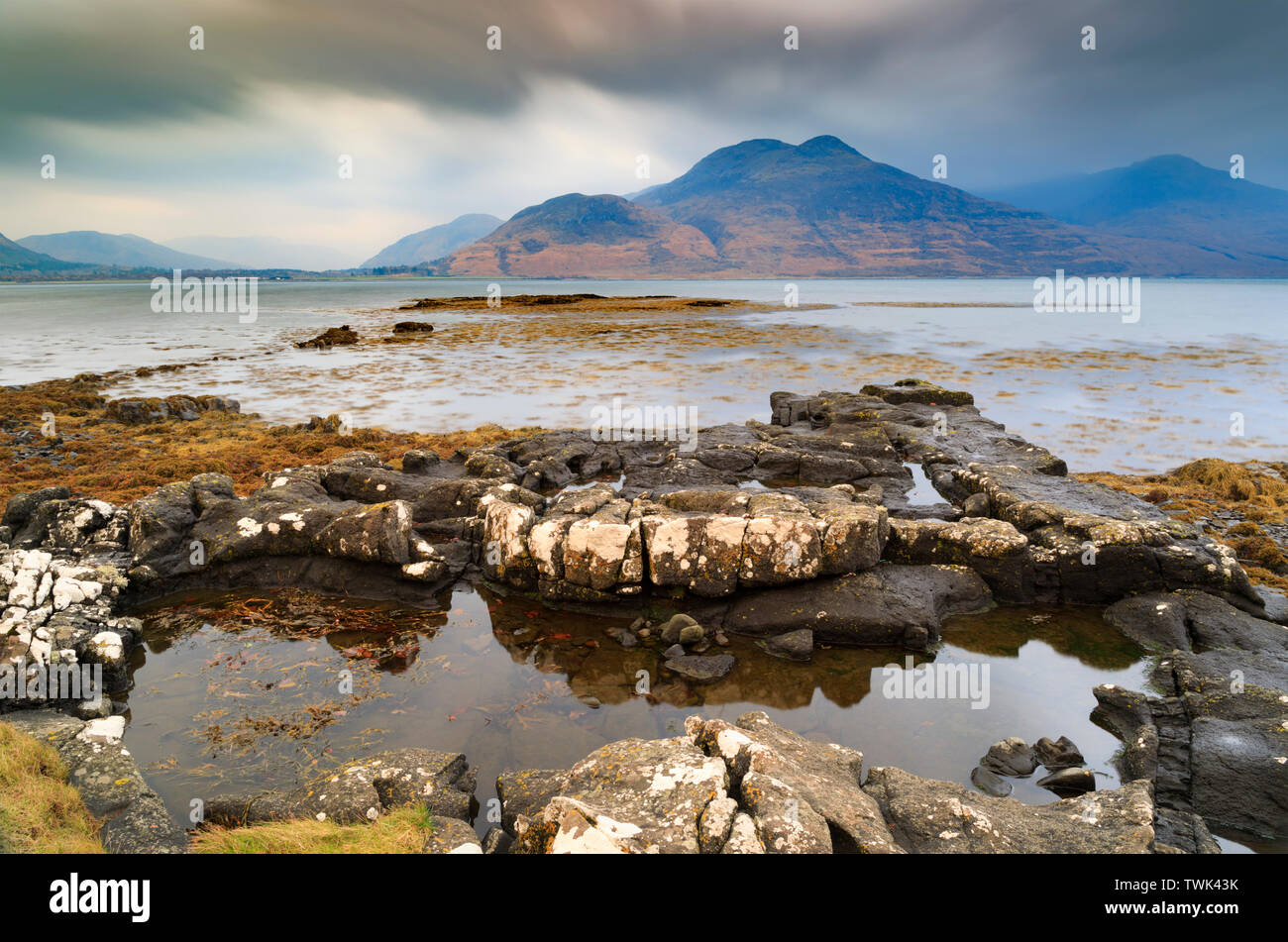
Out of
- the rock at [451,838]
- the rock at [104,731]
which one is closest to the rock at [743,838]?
the rock at [451,838]

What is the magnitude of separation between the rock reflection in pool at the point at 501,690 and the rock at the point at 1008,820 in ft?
3.75

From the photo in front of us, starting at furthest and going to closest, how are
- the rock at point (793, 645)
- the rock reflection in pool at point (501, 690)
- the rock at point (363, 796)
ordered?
the rock at point (793, 645) < the rock reflection in pool at point (501, 690) < the rock at point (363, 796)

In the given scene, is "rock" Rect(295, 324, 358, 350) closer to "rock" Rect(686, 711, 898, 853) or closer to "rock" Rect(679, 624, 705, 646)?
"rock" Rect(679, 624, 705, 646)

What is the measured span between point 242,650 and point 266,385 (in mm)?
34674

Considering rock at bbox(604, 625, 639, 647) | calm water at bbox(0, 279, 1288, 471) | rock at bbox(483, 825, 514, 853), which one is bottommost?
rock at bbox(483, 825, 514, 853)

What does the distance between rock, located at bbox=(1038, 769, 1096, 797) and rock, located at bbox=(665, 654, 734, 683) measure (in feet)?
14.8

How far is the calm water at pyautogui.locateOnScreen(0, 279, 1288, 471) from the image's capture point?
29.1 meters

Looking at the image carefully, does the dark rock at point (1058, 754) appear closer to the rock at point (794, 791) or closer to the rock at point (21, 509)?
the rock at point (794, 791)

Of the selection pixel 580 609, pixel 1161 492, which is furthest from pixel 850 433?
pixel 580 609

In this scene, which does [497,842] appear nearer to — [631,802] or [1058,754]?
[631,802]

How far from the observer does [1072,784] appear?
25.5 ft

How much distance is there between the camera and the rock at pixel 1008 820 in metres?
5.98

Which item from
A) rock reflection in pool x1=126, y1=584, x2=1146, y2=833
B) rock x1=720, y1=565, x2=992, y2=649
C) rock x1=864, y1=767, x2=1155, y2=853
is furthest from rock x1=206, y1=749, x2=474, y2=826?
rock x1=720, y1=565, x2=992, y2=649
